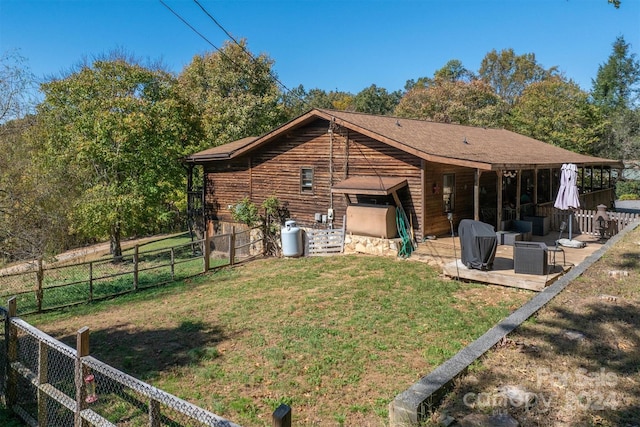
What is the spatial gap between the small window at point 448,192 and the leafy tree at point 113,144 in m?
12.3

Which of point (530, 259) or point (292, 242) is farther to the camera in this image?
point (292, 242)

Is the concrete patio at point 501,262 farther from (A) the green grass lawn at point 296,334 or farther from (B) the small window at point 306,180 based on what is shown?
(B) the small window at point 306,180

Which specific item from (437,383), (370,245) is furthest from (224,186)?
(437,383)

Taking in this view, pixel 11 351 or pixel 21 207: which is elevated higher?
pixel 21 207

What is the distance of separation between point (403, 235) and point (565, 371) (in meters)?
8.87

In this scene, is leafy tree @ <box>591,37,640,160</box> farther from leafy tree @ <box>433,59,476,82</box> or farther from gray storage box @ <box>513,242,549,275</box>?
gray storage box @ <box>513,242,549,275</box>

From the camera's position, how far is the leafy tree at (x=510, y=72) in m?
55.7

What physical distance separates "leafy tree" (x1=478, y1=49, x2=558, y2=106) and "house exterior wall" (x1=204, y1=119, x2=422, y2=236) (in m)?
46.3

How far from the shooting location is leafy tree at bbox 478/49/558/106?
5569 centimetres

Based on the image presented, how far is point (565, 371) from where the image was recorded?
4883 millimetres

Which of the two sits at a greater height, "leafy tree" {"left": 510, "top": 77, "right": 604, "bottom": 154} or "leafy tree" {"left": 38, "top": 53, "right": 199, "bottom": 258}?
"leafy tree" {"left": 510, "top": 77, "right": 604, "bottom": 154}

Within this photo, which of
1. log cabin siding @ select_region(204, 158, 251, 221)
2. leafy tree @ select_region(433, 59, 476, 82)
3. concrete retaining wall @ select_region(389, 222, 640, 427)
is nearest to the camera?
concrete retaining wall @ select_region(389, 222, 640, 427)

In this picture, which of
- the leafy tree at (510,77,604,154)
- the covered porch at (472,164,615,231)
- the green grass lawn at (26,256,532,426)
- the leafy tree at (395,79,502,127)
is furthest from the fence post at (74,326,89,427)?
the leafy tree at (395,79,502,127)

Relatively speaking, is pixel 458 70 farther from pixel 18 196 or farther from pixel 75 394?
pixel 75 394
